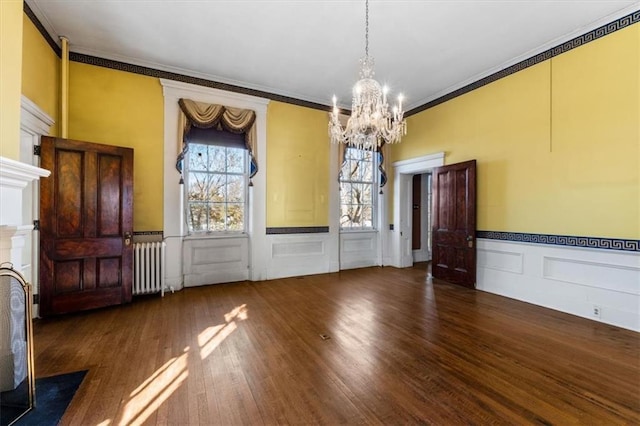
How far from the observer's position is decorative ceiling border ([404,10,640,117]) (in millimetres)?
3146

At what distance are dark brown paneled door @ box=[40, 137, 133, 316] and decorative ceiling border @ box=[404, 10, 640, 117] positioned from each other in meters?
5.44

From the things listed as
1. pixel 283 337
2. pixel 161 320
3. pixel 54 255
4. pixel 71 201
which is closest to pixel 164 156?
pixel 71 201

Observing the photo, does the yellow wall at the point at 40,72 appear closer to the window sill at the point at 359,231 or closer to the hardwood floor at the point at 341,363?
the hardwood floor at the point at 341,363

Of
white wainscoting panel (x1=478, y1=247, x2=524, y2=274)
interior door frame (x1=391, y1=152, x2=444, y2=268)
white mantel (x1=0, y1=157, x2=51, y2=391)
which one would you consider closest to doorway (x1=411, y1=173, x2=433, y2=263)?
interior door frame (x1=391, y1=152, x2=444, y2=268)

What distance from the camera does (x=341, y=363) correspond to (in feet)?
7.78

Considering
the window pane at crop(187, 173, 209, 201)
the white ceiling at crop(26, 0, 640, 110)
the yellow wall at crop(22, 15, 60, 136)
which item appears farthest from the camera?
the window pane at crop(187, 173, 209, 201)

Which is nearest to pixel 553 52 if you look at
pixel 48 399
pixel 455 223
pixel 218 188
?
pixel 455 223

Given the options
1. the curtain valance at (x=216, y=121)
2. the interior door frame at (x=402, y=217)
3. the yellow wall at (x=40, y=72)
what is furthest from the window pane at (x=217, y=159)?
the interior door frame at (x=402, y=217)

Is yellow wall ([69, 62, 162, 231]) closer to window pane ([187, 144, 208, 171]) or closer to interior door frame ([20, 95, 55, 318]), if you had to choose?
window pane ([187, 144, 208, 171])

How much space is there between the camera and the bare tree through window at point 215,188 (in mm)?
4805

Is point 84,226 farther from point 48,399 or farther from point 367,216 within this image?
point 367,216

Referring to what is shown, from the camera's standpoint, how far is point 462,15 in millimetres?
3225

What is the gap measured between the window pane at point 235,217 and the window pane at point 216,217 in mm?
106

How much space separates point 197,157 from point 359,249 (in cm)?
379
